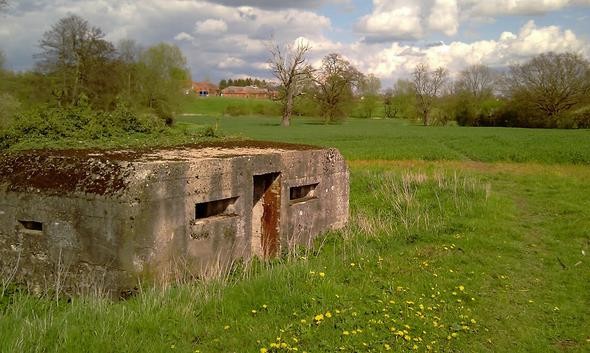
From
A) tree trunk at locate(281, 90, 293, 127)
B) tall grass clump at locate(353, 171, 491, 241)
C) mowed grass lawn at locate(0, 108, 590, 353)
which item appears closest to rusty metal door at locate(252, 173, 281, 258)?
mowed grass lawn at locate(0, 108, 590, 353)

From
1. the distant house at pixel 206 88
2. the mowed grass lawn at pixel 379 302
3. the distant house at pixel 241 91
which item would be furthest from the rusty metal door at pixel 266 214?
the distant house at pixel 206 88

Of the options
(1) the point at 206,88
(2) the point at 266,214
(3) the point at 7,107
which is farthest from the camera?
(1) the point at 206,88

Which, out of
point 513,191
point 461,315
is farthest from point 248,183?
point 513,191

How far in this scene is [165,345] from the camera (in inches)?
192

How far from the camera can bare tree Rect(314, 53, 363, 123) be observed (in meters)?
63.0

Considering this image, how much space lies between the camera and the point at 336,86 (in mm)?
63312

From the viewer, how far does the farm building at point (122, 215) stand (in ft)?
22.1

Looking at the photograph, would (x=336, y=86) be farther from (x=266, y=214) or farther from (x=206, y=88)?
(x=206, y=88)

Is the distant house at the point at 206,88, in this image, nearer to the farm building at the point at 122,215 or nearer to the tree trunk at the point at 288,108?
the tree trunk at the point at 288,108

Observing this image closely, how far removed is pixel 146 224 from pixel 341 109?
59.8 meters

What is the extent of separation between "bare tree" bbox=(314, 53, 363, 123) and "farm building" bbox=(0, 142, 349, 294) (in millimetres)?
54173

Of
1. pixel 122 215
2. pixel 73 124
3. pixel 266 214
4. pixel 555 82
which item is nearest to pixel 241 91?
pixel 555 82

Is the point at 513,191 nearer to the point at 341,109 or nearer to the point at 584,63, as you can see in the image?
the point at 584,63

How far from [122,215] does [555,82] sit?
185 ft
